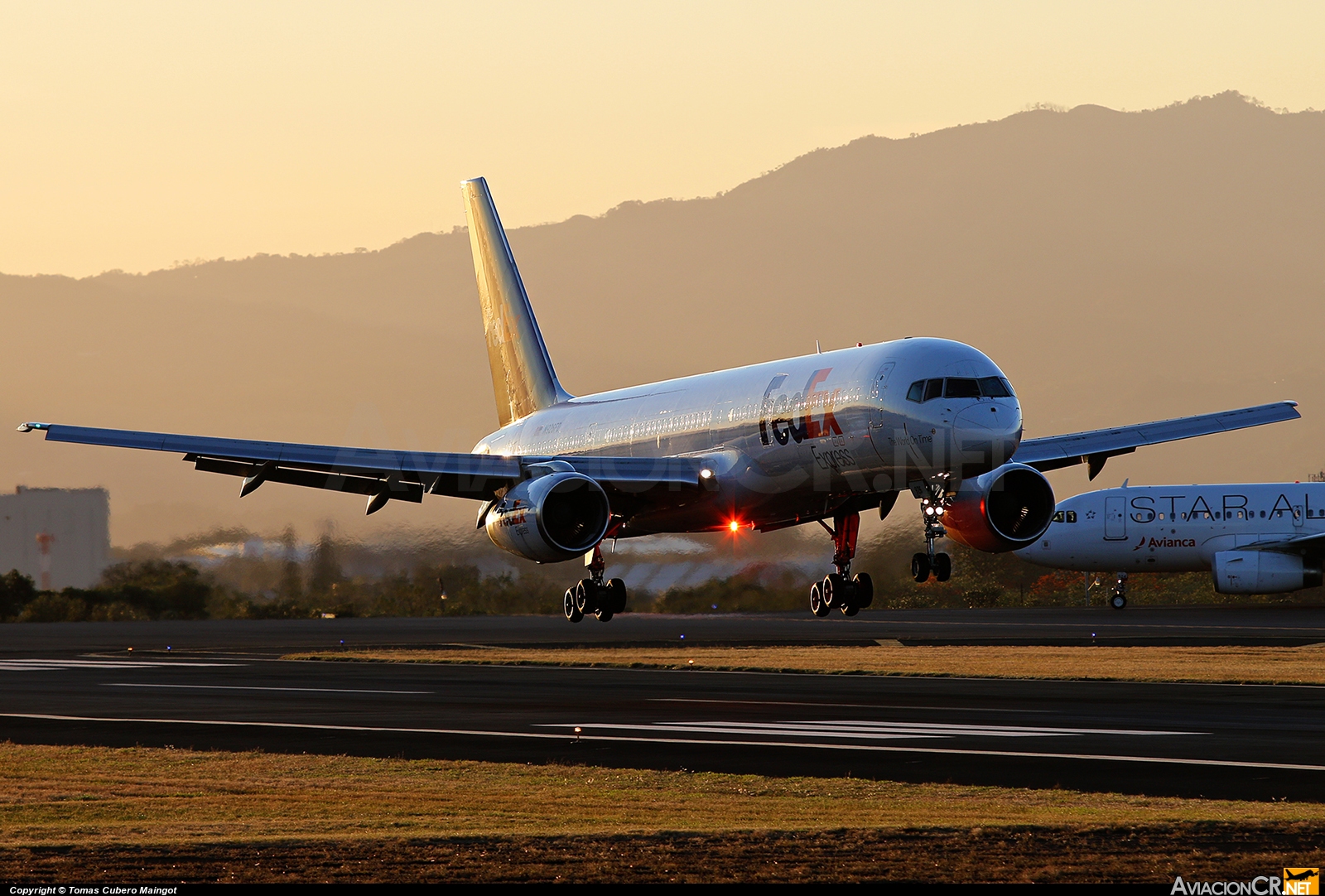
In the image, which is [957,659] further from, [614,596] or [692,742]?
[692,742]

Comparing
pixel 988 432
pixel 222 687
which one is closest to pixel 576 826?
pixel 988 432

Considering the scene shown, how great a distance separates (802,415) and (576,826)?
22531mm

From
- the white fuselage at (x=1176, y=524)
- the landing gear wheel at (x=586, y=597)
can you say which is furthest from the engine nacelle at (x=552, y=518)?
the white fuselage at (x=1176, y=524)

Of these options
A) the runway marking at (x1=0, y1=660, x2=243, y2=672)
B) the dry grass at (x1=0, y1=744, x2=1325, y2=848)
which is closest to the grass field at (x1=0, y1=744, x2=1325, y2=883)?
the dry grass at (x1=0, y1=744, x2=1325, y2=848)

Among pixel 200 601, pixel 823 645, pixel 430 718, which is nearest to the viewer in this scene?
pixel 430 718

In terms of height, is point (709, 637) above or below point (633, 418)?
below

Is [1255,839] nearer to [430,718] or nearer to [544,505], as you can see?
[430,718]

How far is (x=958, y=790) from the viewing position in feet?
72.2

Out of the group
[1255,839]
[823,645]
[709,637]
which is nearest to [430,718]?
[1255,839]

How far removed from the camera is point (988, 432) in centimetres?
3728

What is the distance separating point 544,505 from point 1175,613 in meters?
57.9

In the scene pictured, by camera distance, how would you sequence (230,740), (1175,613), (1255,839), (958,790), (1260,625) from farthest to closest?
(1175,613)
(1260,625)
(230,740)
(958,790)
(1255,839)

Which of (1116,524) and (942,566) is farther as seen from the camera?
(1116,524)

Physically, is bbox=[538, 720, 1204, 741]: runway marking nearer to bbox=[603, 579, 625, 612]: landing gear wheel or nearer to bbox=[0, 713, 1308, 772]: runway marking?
bbox=[0, 713, 1308, 772]: runway marking
